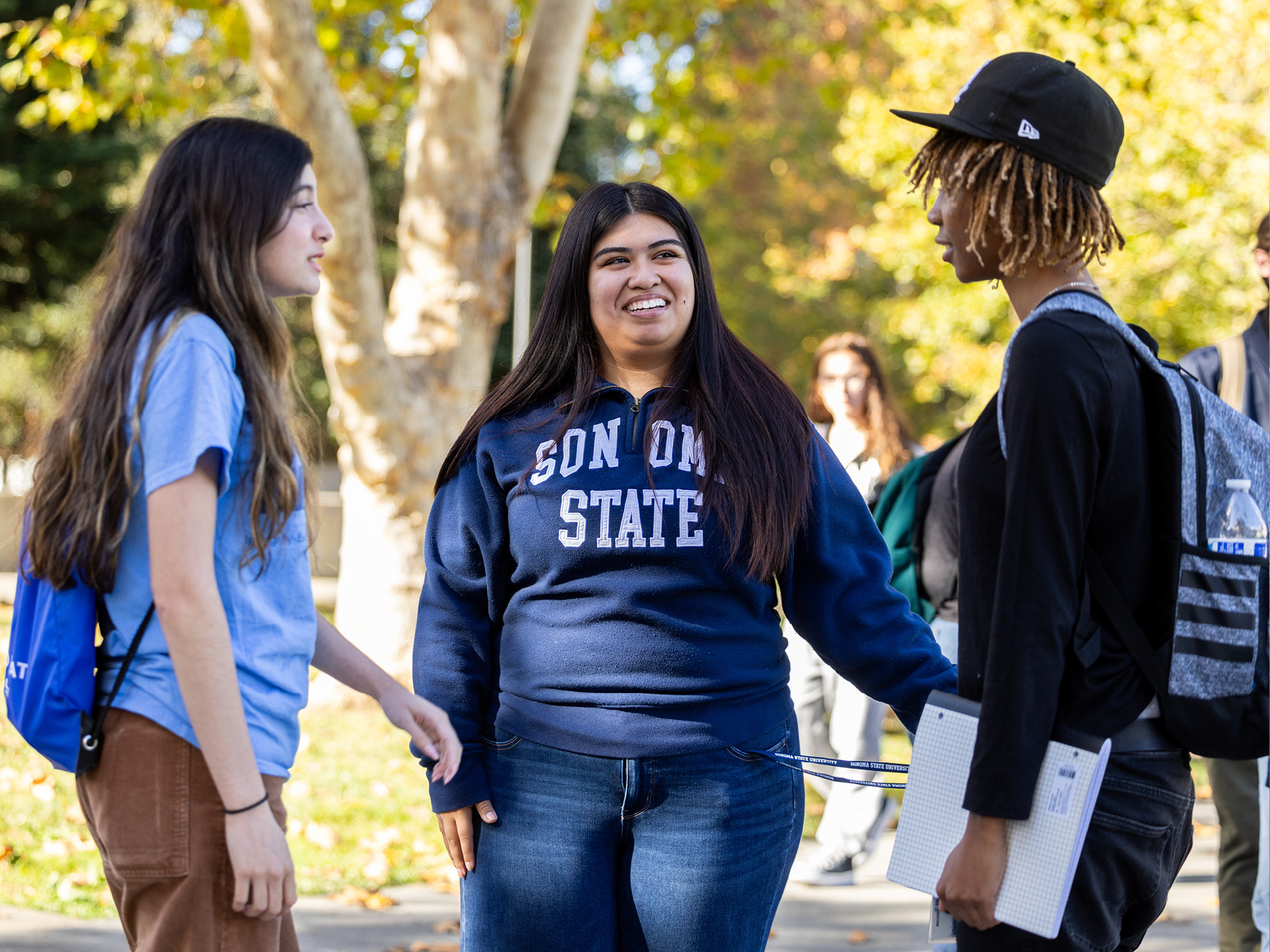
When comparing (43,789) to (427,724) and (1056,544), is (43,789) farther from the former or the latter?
(1056,544)

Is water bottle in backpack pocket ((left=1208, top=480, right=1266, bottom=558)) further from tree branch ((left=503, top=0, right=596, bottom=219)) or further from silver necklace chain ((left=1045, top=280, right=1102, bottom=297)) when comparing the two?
tree branch ((left=503, top=0, right=596, bottom=219))

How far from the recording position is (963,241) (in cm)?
210

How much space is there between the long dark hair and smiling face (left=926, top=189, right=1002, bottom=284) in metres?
0.49

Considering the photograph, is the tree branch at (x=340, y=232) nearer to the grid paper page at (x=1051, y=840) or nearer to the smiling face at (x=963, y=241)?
the smiling face at (x=963, y=241)

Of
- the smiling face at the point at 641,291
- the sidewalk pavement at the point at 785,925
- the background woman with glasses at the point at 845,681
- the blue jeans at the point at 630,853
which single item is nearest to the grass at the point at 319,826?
the sidewalk pavement at the point at 785,925

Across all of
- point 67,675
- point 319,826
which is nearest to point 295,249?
point 67,675

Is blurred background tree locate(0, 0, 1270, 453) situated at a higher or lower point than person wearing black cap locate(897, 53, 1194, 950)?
higher

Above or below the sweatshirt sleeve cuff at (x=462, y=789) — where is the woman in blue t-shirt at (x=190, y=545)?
above

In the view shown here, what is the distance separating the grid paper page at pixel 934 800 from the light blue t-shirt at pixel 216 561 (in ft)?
3.38

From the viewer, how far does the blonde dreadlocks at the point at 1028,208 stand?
2.00 metres

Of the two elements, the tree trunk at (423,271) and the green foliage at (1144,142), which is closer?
the tree trunk at (423,271)

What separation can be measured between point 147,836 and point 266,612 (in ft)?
1.28

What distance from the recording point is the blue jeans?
2238mm

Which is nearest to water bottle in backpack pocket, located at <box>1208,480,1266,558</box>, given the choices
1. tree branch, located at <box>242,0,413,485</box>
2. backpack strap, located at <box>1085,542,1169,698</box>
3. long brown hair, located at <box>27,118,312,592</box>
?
backpack strap, located at <box>1085,542,1169,698</box>
